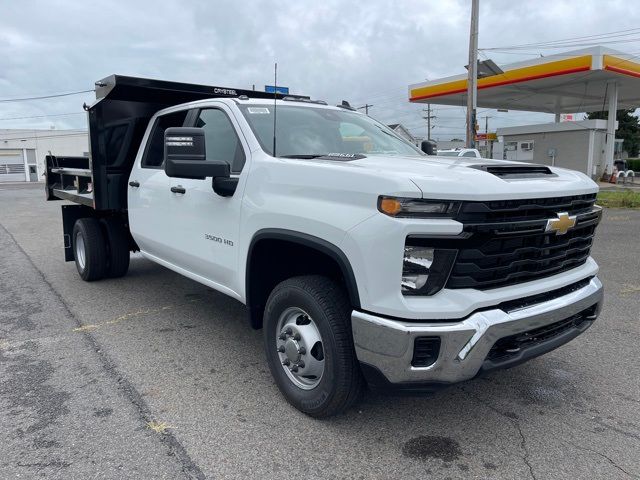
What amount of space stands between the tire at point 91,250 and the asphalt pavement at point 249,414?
1.28 m

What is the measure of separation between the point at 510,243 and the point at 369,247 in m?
0.76

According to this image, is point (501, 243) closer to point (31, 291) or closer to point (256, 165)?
point (256, 165)

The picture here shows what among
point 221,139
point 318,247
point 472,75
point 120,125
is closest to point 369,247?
point 318,247

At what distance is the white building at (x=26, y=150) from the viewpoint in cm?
5941

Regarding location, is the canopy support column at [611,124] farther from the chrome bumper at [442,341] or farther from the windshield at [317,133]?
the chrome bumper at [442,341]

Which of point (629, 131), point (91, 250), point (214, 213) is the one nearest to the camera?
point (214, 213)

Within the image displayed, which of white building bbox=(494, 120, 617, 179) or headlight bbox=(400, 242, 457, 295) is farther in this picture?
white building bbox=(494, 120, 617, 179)

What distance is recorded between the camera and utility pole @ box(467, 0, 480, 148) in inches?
695

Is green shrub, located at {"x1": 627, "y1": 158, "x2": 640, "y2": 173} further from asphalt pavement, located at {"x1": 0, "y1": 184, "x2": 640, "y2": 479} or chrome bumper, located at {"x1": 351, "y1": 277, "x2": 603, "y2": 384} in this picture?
chrome bumper, located at {"x1": 351, "y1": 277, "x2": 603, "y2": 384}

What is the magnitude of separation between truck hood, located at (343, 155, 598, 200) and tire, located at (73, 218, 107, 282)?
4370 millimetres

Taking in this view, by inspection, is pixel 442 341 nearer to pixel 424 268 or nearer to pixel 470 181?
pixel 424 268

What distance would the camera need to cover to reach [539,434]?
10.2ft

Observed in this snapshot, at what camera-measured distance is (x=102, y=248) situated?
6.55 m

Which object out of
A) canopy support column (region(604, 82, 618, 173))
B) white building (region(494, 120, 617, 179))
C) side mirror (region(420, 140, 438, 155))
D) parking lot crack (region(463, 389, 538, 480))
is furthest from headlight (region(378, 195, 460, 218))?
canopy support column (region(604, 82, 618, 173))
